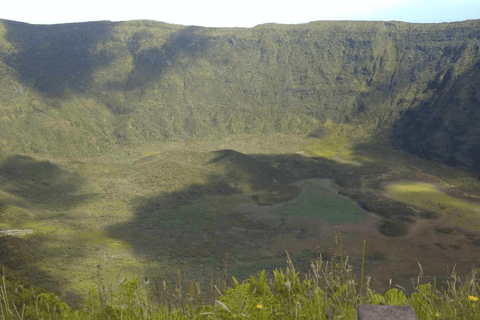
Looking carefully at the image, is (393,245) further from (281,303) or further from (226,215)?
(281,303)

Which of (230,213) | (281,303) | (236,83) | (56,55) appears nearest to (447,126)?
Result: (236,83)

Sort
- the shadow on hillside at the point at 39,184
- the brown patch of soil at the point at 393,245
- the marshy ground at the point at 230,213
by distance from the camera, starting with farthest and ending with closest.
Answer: the shadow on hillside at the point at 39,184
the brown patch of soil at the point at 393,245
the marshy ground at the point at 230,213

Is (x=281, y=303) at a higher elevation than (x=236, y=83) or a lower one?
lower

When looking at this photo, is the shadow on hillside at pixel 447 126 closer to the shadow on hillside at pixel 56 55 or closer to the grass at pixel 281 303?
the grass at pixel 281 303

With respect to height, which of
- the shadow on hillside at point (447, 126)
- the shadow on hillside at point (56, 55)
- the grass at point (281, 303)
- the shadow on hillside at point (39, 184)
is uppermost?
the shadow on hillside at point (56, 55)

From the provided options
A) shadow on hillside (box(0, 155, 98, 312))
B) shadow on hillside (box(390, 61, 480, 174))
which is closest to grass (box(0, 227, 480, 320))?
shadow on hillside (box(0, 155, 98, 312))

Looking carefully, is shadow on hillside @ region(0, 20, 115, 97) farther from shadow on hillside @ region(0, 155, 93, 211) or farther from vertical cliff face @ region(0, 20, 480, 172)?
shadow on hillside @ region(0, 155, 93, 211)

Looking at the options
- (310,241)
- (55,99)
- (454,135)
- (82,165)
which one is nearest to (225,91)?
(55,99)

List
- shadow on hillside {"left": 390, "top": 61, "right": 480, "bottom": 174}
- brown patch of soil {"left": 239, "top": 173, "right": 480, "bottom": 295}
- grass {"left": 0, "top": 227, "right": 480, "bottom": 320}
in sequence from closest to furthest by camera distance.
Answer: grass {"left": 0, "top": 227, "right": 480, "bottom": 320} < brown patch of soil {"left": 239, "top": 173, "right": 480, "bottom": 295} < shadow on hillside {"left": 390, "top": 61, "right": 480, "bottom": 174}

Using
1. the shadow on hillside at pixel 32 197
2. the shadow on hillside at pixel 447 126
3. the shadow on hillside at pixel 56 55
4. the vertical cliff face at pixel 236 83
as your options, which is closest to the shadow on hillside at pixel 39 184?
the shadow on hillside at pixel 32 197
